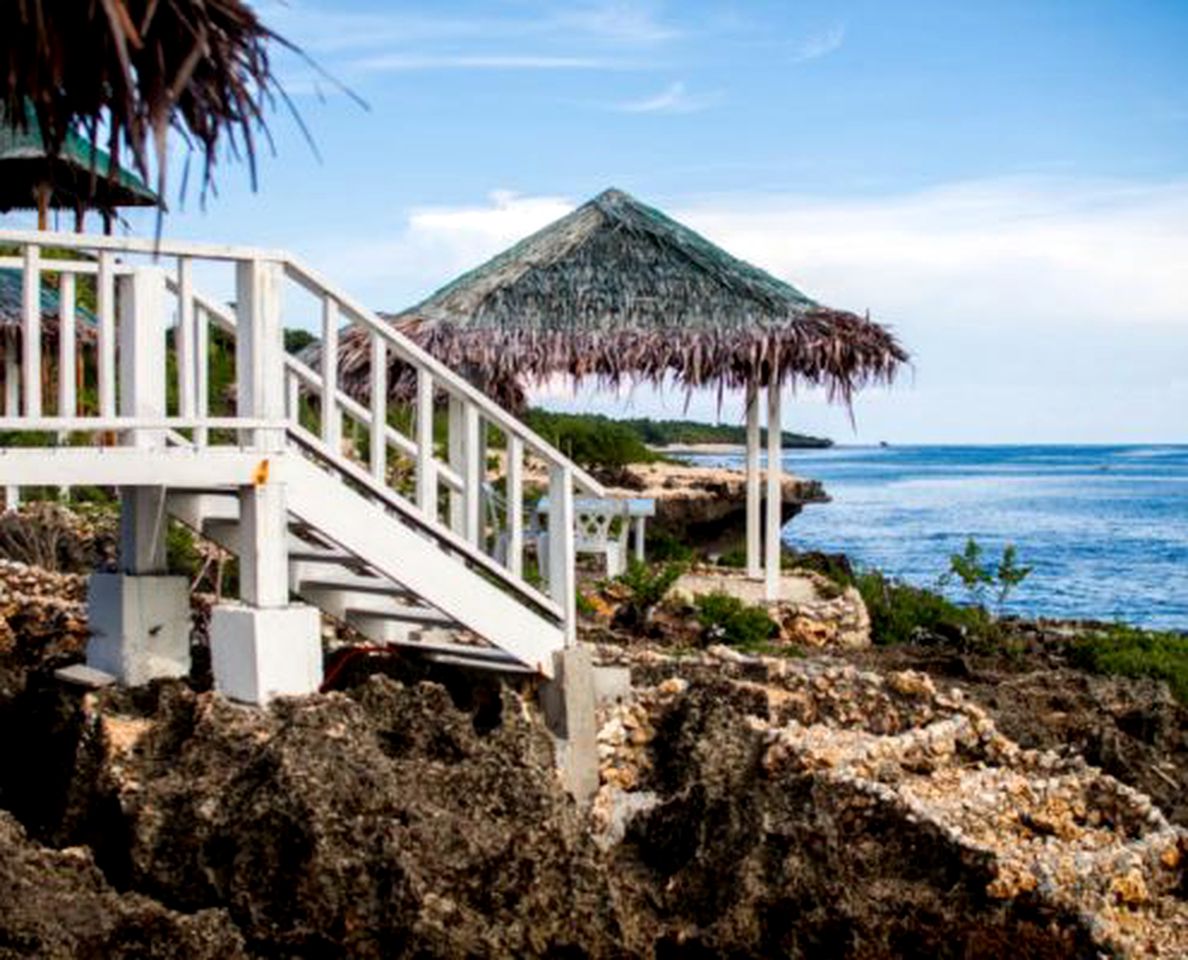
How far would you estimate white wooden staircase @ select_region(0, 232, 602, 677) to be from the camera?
8977 mm

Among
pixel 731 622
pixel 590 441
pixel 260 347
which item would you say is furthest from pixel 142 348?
pixel 590 441

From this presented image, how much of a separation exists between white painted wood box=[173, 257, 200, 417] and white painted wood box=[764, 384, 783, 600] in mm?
7764

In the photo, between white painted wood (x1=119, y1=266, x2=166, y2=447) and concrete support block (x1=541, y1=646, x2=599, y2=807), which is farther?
concrete support block (x1=541, y1=646, x2=599, y2=807)

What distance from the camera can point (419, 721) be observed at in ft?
31.2

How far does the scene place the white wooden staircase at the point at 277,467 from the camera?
8977mm

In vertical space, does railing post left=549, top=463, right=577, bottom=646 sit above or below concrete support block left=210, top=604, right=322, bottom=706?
above

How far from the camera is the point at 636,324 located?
16.5m

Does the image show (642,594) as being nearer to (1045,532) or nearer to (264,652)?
(264,652)

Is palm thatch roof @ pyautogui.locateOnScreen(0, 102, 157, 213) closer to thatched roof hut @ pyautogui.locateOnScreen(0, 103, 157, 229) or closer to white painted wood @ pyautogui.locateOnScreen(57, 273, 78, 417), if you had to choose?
thatched roof hut @ pyautogui.locateOnScreen(0, 103, 157, 229)

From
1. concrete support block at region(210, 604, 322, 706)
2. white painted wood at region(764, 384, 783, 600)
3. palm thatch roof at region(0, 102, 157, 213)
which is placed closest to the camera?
concrete support block at region(210, 604, 322, 706)

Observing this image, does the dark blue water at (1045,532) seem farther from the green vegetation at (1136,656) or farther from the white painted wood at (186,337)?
the white painted wood at (186,337)

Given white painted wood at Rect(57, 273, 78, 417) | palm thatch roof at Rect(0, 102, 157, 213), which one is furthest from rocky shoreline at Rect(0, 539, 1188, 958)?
palm thatch roof at Rect(0, 102, 157, 213)

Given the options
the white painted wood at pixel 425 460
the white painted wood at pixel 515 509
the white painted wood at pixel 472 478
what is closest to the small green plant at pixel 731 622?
the white painted wood at pixel 515 509

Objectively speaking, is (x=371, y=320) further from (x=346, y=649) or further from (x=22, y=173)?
(x=22, y=173)
